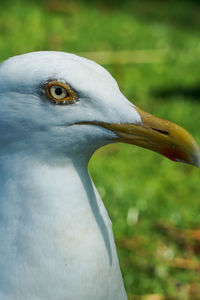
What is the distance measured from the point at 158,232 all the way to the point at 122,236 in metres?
0.24

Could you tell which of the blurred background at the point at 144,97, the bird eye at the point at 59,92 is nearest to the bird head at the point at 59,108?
the bird eye at the point at 59,92

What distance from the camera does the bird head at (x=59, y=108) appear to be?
5.66 ft

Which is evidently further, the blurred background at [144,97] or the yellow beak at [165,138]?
the blurred background at [144,97]

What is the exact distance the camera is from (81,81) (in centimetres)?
172

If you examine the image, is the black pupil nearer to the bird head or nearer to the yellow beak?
the bird head

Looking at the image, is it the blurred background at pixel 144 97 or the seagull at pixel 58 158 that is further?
the blurred background at pixel 144 97

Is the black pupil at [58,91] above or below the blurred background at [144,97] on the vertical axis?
above

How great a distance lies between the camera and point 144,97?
5.60 m

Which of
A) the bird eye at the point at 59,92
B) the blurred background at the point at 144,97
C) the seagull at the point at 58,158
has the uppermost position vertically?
the bird eye at the point at 59,92

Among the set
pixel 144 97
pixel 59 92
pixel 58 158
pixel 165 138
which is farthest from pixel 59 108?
pixel 144 97

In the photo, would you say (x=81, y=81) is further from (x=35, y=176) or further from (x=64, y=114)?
(x=35, y=176)

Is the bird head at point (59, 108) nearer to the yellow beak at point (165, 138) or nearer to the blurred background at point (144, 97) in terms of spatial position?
the yellow beak at point (165, 138)

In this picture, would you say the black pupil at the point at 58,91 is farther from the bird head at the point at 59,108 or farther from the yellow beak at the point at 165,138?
the yellow beak at the point at 165,138

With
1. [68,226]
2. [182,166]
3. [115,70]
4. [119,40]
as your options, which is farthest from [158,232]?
[119,40]
